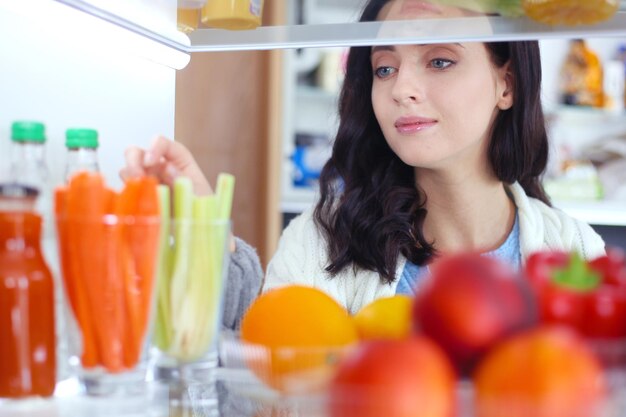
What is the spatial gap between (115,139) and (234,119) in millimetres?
1556

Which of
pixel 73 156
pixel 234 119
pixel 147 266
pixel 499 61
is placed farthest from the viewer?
pixel 234 119

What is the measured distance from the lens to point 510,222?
170cm

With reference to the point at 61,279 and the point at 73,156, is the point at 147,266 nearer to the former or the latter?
the point at 61,279

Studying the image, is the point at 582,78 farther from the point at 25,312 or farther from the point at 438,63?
the point at 25,312

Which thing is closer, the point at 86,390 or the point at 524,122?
the point at 86,390

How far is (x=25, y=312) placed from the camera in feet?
2.16

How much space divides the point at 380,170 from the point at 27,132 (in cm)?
103

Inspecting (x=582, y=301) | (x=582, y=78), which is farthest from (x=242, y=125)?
(x=582, y=301)

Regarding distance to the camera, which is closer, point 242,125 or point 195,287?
point 195,287

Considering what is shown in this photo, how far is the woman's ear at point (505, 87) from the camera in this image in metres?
1.60

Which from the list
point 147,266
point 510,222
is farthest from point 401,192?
point 147,266

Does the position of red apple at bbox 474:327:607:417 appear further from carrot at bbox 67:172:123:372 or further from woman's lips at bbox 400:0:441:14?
woman's lips at bbox 400:0:441:14

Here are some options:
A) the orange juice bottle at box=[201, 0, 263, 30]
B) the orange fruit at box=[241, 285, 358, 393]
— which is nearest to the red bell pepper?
the orange fruit at box=[241, 285, 358, 393]

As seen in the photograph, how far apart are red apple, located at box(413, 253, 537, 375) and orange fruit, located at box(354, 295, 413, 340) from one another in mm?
144
